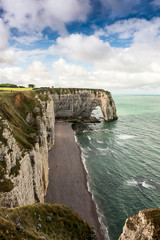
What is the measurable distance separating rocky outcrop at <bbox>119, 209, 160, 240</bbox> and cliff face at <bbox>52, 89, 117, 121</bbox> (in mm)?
91927

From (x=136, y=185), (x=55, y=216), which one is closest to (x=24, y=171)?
(x=55, y=216)

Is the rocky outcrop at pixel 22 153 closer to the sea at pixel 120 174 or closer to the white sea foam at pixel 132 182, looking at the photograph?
the sea at pixel 120 174

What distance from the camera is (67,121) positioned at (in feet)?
341

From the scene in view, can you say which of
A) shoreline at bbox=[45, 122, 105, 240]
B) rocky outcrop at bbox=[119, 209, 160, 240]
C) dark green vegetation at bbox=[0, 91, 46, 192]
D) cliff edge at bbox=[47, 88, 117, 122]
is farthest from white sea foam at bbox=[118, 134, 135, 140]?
rocky outcrop at bbox=[119, 209, 160, 240]

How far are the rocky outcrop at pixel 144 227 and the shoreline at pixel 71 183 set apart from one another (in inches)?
589

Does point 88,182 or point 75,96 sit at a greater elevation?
point 75,96

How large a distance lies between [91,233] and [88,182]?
21849mm

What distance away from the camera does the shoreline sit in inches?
1259

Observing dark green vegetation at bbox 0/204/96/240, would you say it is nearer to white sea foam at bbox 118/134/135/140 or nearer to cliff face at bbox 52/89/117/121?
white sea foam at bbox 118/134/135/140

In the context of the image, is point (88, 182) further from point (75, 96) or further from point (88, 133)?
point (75, 96)

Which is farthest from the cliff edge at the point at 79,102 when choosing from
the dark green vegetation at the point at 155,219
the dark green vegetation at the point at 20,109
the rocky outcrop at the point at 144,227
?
the dark green vegetation at the point at 155,219

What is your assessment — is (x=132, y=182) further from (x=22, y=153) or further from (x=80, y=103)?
(x=80, y=103)

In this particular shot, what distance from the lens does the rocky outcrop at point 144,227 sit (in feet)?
46.5

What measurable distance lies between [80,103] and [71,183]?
2946 inches
